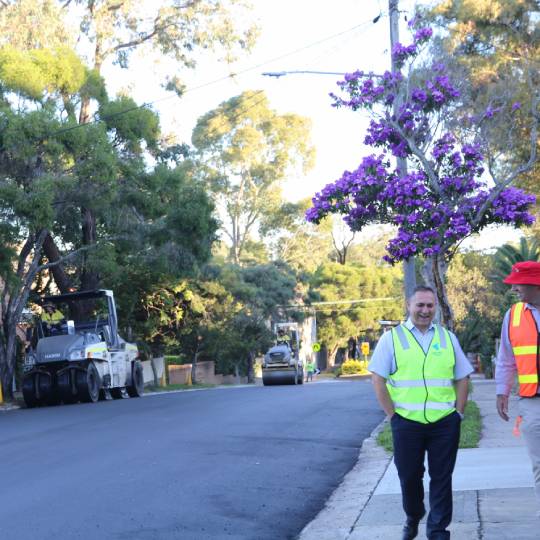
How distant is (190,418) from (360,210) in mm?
5873

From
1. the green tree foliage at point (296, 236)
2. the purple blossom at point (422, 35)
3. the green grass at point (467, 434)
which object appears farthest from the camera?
the green tree foliage at point (296, 236)

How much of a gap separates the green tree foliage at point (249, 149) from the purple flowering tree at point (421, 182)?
41.8 meters

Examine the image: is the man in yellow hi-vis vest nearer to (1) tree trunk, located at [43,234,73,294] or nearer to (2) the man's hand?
(2) the man's hand

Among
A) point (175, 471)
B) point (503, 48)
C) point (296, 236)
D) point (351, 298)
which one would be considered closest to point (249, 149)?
point (296, 236)

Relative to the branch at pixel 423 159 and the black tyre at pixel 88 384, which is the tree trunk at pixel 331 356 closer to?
the black tyre at pixel 88 384

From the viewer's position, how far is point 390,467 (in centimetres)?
1146

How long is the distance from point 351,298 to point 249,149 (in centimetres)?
2240

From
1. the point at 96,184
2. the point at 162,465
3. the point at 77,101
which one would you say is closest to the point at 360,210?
the point at 162,465

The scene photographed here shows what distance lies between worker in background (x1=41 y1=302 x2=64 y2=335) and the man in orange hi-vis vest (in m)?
24.2

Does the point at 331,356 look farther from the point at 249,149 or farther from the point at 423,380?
the point at 423,380

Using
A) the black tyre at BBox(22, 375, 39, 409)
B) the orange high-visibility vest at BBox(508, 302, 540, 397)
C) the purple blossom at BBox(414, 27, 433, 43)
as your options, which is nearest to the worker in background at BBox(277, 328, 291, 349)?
the black tyre at BBox(22, 375, 39, 409)

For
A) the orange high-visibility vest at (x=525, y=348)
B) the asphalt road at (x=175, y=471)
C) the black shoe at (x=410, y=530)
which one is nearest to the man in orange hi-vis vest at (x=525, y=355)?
the orange high-visibility vest at (x=525, y=348)

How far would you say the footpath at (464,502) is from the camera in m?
7.51

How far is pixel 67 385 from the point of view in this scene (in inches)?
1083
